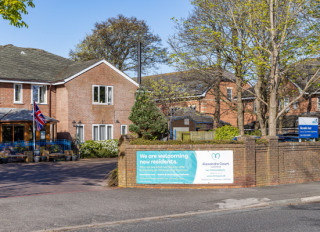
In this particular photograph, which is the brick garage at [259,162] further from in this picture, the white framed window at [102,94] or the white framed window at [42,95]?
the white framed window at [42,95]

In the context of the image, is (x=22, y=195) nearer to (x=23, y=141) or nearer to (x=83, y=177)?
Answer: (x=83, y=177)

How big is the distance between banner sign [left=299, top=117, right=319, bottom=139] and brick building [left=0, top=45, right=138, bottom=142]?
18.2m

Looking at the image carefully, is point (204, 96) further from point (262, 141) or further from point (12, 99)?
point (262, 141)

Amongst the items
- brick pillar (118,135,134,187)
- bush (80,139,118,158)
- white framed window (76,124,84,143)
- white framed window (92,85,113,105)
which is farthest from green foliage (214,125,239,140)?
brick pillar (118,135,134,187)

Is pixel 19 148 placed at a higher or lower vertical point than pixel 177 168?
higher

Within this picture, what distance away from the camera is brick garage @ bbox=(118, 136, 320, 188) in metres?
14.8

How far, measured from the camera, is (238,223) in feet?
30.9

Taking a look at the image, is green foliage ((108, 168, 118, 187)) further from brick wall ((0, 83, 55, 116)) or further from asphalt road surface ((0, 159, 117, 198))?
brick wall ((0, 83, 55, 116))

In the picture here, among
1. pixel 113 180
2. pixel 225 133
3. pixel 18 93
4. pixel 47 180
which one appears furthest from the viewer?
pixel 18 93

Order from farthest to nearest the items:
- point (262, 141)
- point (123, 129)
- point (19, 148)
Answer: point (123, 129)
point (19, 148)
point (262, 141)

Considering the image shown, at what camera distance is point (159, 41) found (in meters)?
53.6

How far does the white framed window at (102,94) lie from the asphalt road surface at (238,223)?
74.9 feet

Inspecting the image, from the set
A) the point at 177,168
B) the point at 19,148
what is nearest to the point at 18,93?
the point at 19,148

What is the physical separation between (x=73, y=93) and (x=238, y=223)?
23697 mm
